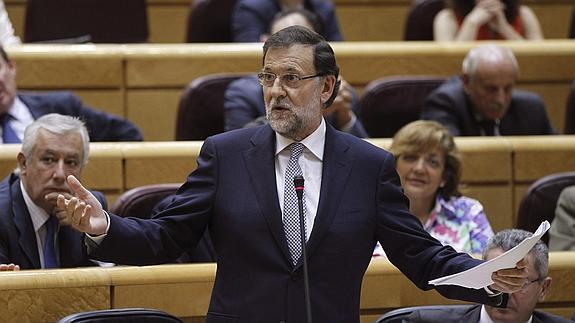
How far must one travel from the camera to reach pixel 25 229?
6.72 ft

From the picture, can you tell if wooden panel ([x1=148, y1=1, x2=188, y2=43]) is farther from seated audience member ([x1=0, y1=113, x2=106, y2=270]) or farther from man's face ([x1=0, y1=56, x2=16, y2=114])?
seated audience member ([x1=0, y1=113, x2=106, y2=270])

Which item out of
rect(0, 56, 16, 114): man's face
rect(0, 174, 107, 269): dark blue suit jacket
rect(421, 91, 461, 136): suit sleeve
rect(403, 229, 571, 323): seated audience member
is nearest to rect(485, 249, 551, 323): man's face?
rect(403, 229, 571, 323): seated audience member

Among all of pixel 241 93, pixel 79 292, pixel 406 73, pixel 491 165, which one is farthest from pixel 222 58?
pixel 79 292

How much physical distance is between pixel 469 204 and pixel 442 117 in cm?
53

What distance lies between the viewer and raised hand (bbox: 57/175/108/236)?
4.60 ft

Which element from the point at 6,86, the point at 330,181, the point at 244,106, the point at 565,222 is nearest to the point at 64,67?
the point at 6,86

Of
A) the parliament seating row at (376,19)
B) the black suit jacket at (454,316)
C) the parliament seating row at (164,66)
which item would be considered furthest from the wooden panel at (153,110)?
the black suit jacket at (454,316)

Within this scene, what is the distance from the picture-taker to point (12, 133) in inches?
105

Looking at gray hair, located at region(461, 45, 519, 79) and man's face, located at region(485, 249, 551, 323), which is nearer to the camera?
man's face, located at region(485, 249, 551, 323)

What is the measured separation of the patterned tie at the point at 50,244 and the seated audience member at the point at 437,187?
2.38ft

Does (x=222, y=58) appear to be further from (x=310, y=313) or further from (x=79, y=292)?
(x=310, y=313)

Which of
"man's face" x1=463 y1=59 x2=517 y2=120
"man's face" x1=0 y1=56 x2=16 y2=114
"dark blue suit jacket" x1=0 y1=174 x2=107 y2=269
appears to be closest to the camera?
"dark blue suit jacket" x1=0 y1=174 x2=107 y2=269

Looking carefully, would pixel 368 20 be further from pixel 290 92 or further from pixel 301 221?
pixel 301 221

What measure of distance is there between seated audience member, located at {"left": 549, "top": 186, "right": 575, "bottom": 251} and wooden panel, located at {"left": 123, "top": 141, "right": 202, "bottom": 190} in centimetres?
80
